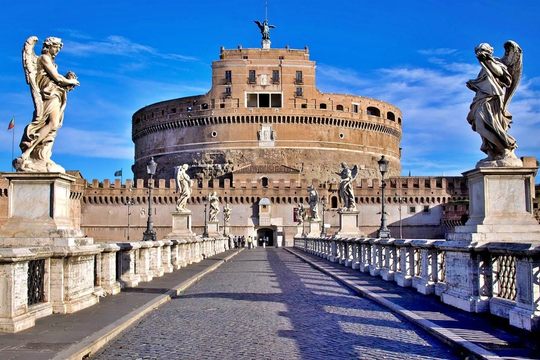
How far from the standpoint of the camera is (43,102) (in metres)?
8.31

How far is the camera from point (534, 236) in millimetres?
7777

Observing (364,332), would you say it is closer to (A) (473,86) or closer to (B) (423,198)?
(A) (473,86)

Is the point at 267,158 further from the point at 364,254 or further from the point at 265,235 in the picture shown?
the point at 364,254

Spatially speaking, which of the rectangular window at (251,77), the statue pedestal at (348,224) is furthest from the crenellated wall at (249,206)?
the statue pedestal at (348,224)

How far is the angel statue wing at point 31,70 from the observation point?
26.9 ft

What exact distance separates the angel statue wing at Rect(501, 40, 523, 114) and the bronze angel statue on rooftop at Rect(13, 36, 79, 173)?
580 centimetres

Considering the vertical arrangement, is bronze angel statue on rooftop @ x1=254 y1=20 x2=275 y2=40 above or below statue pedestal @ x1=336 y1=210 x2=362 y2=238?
above

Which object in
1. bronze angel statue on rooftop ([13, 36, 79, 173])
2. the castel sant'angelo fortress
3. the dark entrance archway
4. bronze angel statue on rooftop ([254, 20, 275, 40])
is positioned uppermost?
bronze angel statue on rooftop ([254, 20, 275, 40])

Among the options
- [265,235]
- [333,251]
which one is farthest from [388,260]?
[265,235]

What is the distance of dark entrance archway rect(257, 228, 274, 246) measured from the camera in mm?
71188

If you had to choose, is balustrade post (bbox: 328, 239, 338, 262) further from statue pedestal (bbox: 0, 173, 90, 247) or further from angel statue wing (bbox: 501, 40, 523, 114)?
statue pedestal (bbox: 0, 173, 90, 247)

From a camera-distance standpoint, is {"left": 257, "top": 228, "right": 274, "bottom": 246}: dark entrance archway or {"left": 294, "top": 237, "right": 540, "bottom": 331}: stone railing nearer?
{"left": 294, "top": 237, "right": 540, "bottom": 331}: stone railing

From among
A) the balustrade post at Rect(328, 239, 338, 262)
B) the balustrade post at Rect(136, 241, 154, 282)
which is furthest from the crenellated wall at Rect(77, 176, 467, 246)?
the balustrade post at Rect(136, 241, 154, 282)

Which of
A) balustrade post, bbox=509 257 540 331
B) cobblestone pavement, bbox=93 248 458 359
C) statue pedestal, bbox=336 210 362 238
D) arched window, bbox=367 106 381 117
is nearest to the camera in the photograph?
cobblestone pavement, bbox=93 248 458 359
